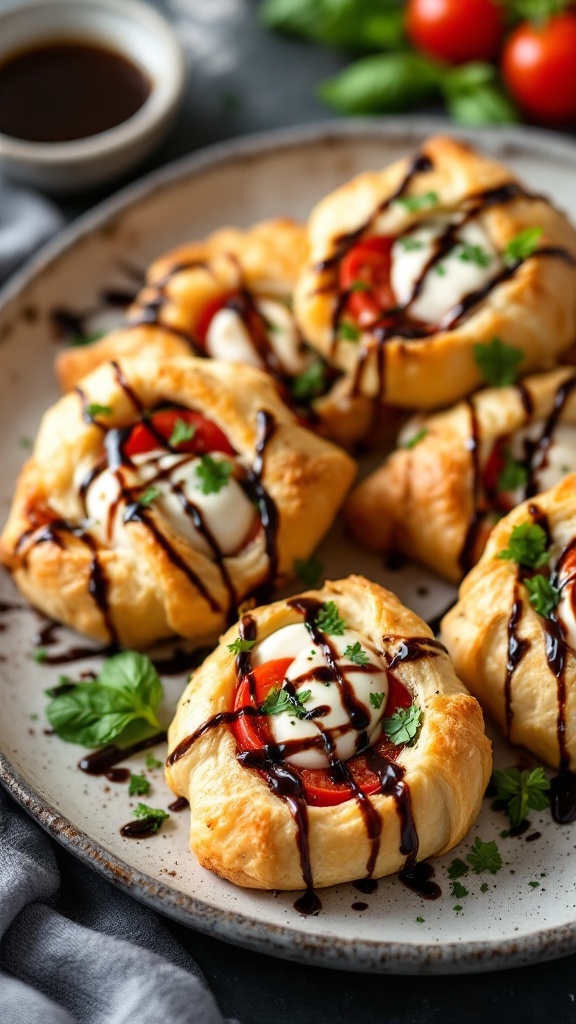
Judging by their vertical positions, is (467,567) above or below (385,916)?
above

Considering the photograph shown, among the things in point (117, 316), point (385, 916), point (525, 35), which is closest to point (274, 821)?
point (385, 916)

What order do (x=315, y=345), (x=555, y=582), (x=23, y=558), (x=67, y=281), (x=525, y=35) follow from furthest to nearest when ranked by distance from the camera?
1. (x=525, y=35)
2. (x=67, y=281)
3. (x=315, y=345)
4. (x=23, y=558)
5. (x=555, y=582)

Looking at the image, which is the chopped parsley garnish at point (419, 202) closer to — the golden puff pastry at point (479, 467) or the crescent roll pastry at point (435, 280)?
the crescent roll pastry at point (435, 280)

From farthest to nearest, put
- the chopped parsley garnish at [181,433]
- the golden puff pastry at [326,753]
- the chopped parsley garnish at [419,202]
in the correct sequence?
the chopped parsley garnish at [419,202]
the chopped parsley garnish at [181,433]
the golden puff pastry at [326,753]

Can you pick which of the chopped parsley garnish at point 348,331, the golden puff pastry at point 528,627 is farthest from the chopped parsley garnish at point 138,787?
the chopped parsley garnish at point 348,331

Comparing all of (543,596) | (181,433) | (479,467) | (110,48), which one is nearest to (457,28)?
(110,48)

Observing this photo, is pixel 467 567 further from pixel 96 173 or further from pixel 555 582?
pixel 96 173

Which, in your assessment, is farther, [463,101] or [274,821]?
[463,101]
